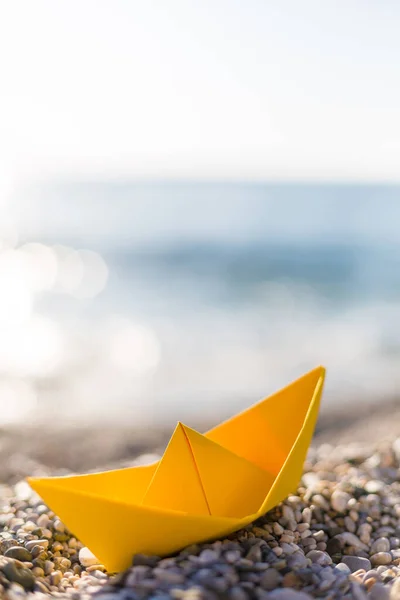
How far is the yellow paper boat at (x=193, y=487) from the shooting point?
5.65 feet

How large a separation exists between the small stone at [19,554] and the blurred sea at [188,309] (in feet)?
9.66

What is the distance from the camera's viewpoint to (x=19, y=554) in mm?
1992

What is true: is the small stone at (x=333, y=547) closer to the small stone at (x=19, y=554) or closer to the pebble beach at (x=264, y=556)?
the pebble beach at (x=264, y=556)

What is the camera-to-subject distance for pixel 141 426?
4.87 metres

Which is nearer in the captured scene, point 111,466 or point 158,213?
point 111,466

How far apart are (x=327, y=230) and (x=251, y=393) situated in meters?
16.1

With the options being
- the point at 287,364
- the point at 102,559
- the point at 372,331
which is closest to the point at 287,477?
the point at 102,559

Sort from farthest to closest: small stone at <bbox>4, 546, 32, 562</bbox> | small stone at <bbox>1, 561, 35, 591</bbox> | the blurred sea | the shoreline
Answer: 1. the blurred sea
2. the shoreline
3. small stone at <bbox>4, 546, 32, 562</bbox>
4. small stone at <bbox>1, 561, 35, 591</bbox>

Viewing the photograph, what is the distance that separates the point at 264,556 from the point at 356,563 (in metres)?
0.41

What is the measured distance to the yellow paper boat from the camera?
5.65 ft

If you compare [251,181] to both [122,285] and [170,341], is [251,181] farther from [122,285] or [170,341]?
[170,341]

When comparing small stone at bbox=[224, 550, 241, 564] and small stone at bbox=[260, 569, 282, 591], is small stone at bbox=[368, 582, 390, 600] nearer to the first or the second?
small stone at bbox=[260, 569, 282, 591]

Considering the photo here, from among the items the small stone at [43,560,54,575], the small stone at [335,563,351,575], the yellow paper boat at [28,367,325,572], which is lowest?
the small stone at [43,560,54,575]

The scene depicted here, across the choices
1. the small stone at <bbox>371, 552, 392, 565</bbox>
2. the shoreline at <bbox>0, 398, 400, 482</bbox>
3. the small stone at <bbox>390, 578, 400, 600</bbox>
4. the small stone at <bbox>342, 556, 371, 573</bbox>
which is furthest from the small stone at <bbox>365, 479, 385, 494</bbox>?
the shoreline at <bbox>0, 398, 400, 482</bbox>
